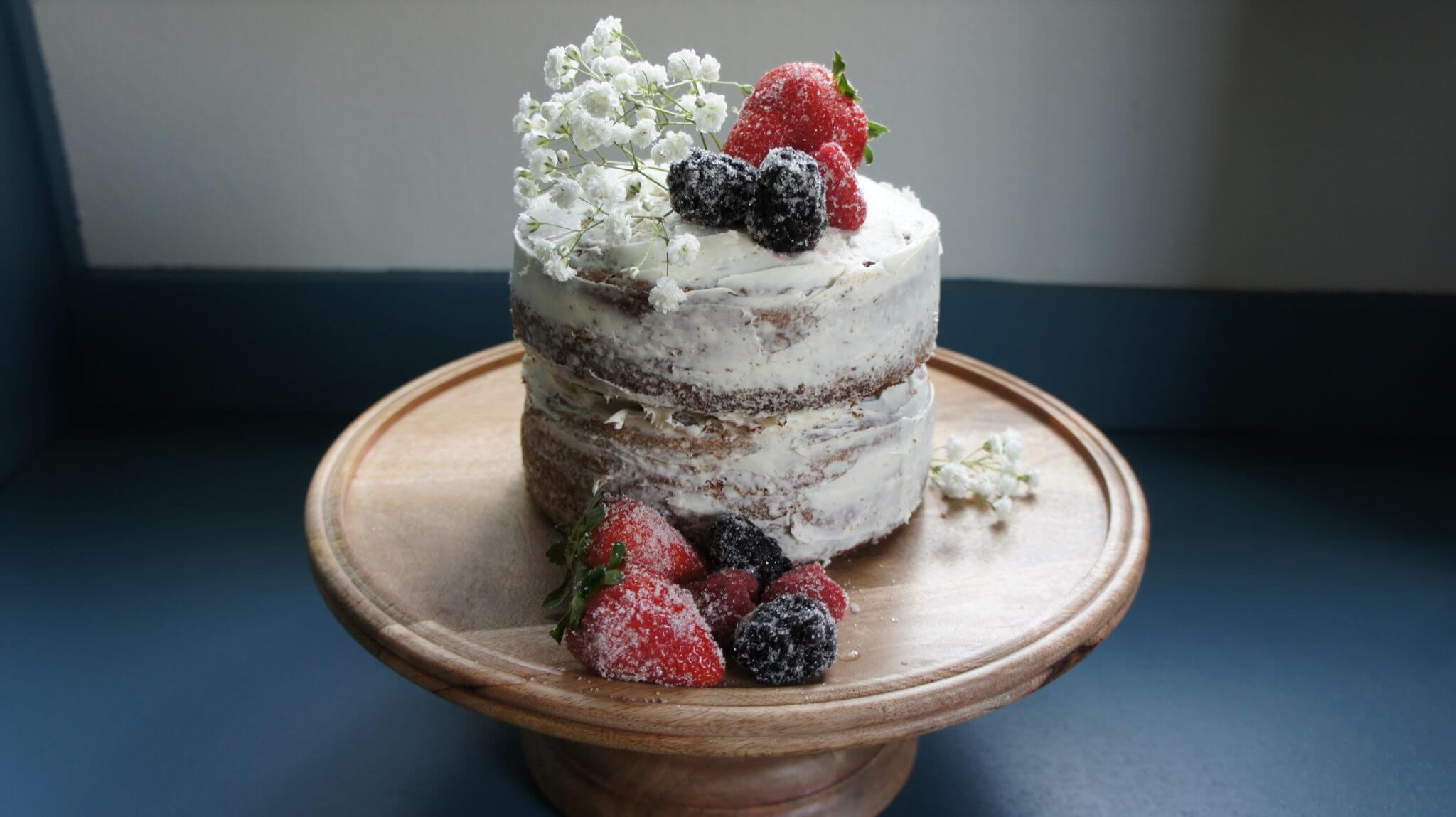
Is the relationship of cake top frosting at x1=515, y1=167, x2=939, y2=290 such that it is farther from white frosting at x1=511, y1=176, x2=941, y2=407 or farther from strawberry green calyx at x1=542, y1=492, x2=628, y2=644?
strawberry green calyx at x1=542, y1=492, x2=628, y2=644

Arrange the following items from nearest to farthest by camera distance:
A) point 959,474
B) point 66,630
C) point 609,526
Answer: point 609,526
point 959,474
point 66,630

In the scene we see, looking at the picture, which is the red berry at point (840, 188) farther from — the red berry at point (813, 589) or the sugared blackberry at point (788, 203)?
the red berry at point (813, 589)

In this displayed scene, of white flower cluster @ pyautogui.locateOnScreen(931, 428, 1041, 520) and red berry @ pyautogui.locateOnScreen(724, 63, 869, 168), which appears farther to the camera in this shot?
white flower cluster @ pyautogui.locateOnScreen(931, 428, 1041, 520)

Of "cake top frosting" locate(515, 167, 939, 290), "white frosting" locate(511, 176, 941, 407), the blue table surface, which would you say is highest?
"cake top frosting" locate(515, 167, 939, 290)

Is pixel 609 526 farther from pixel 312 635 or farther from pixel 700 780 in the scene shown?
pixel 312 635

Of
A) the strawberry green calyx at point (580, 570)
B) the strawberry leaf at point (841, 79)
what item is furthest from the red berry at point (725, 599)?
the strawberry leaf at point (841, 79)

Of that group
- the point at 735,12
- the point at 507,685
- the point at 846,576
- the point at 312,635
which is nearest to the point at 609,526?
the point at 507,685

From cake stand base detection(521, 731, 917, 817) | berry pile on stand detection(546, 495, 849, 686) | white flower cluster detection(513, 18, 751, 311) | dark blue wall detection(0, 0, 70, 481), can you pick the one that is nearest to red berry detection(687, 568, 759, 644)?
berry pile on stand detection(546, 495, 849, 686)
